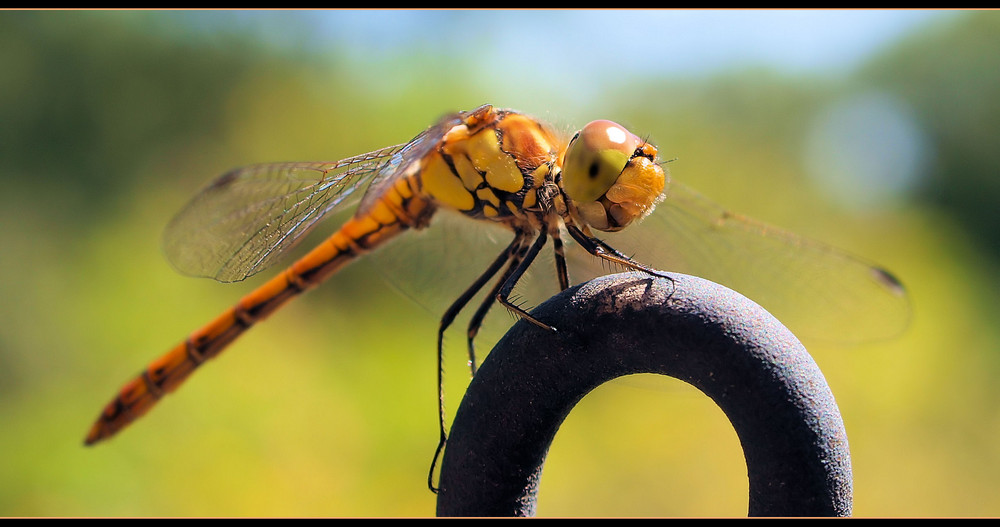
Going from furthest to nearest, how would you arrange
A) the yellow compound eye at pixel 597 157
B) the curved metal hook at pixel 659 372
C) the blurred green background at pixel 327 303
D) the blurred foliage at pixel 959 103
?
the blurred foliage at pixel 959 103, the blurred green background at pixel 327 303, the yellow compound eye at pixel 597 157, the curved metal hook at pixel 659 372

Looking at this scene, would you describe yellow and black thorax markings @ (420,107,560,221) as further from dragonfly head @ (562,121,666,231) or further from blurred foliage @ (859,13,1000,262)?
blurred foliage @ (859,13,1000,262)

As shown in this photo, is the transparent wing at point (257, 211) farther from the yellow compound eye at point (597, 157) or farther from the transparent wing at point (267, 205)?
the yellow compound eye at point (597, 157)

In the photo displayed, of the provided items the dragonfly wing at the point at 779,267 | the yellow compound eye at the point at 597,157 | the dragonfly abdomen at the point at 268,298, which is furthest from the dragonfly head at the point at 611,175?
the dragonfly abdomen at the point at 268,298

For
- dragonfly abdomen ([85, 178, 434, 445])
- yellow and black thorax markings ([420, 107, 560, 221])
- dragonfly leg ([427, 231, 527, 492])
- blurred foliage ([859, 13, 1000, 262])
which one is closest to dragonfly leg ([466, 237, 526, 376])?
dragonfly leg ([427, 231, 527, 492])

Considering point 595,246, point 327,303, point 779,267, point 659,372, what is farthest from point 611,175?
point 327,303

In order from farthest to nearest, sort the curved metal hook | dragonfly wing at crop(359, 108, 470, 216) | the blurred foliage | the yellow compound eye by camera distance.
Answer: the blurred foliage < dragonfly wing at crop(359, 108, 470, 216) < the yellow compound eye < the curved metal hook

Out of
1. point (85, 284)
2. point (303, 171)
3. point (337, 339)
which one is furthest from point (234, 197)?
point (85, 284)

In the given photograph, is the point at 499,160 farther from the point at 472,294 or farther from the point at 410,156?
the point at 472,294
